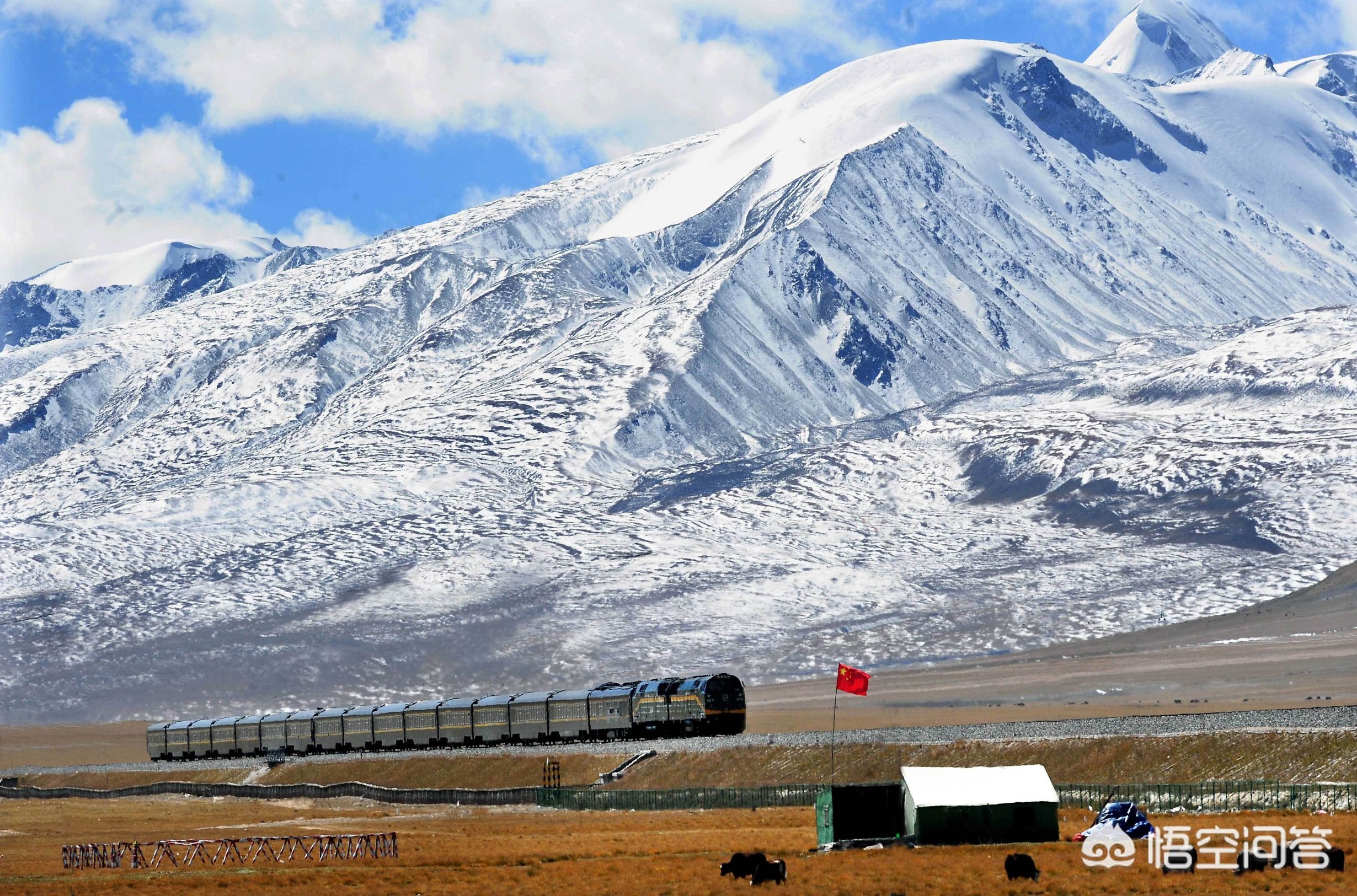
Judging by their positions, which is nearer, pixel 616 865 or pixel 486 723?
pixel 616 865

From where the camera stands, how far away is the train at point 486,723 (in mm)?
120312

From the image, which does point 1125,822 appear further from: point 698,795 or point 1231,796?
point 698,795

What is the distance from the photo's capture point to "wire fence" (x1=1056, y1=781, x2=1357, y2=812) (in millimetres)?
68750

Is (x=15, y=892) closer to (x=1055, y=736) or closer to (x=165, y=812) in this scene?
(x=165, y=812)

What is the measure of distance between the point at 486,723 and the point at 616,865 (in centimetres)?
6986

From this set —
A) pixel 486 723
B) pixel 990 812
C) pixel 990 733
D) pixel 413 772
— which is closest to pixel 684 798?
pixel 990 733

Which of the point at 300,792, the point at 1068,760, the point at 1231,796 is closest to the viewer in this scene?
the point at 1231,796

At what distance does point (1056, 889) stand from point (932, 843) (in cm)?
1244

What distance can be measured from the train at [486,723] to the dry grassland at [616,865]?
28.1 meters

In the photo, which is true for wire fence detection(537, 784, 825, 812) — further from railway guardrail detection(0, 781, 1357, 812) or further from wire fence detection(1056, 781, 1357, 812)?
wire fence detection(1056, 781, 1357, 812)

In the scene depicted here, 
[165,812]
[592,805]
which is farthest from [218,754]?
[592,805]

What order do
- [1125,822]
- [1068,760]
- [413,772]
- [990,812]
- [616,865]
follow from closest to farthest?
[1125,822]
[616,865]
[990,812]
[1068,760]
[413,772]

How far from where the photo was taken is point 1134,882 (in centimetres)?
5291

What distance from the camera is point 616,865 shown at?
6328 centimetres
